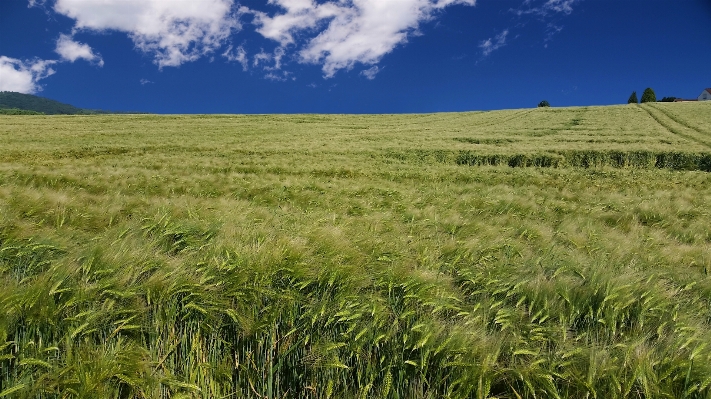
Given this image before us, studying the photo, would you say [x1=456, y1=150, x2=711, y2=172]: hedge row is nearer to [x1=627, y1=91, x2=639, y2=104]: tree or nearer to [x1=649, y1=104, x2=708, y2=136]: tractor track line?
[x1=649, y1=104, x2=708, y2=136]: tractor track line

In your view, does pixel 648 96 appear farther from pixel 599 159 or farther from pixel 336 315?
pixel 336 315

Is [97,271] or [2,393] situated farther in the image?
[97,271]

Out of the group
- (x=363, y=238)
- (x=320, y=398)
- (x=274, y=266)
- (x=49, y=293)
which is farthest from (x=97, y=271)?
(x=363, y=238)

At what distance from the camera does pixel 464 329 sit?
7.30 feet

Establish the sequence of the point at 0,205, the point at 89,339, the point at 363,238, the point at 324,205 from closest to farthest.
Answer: the point at 89,339, the point at 363,238, the point at 0,205, the point at 324,205

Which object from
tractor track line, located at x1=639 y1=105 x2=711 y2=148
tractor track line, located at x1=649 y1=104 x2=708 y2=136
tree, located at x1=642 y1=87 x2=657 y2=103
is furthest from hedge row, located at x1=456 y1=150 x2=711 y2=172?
tree, located at x1=642 y1=87 x2=657 y2=103

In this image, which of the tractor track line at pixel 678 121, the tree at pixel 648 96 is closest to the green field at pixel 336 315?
the tractor track line at pixel 678 121

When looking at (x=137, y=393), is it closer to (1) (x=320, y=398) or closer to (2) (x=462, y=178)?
(1) (x=320, y=398)

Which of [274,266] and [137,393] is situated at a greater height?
[274,266]

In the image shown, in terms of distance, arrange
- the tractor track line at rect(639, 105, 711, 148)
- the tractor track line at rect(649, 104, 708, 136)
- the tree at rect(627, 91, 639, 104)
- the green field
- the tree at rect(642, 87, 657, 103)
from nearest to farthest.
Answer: the green field → the tractor track line at rect(639, 105, 711, 148) → the tractor track line at rect(649, 104, 708, 136) → the tree at rect(642, 87, 657, 103) → the tree at rect(627, 91, 639, 104)

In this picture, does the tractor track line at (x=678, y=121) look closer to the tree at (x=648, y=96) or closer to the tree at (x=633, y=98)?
the tree at (x=648, y=96)

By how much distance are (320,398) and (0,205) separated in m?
4.99

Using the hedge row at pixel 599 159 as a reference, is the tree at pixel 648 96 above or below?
above

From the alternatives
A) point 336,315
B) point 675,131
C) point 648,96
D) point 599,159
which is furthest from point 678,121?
point 648,96
